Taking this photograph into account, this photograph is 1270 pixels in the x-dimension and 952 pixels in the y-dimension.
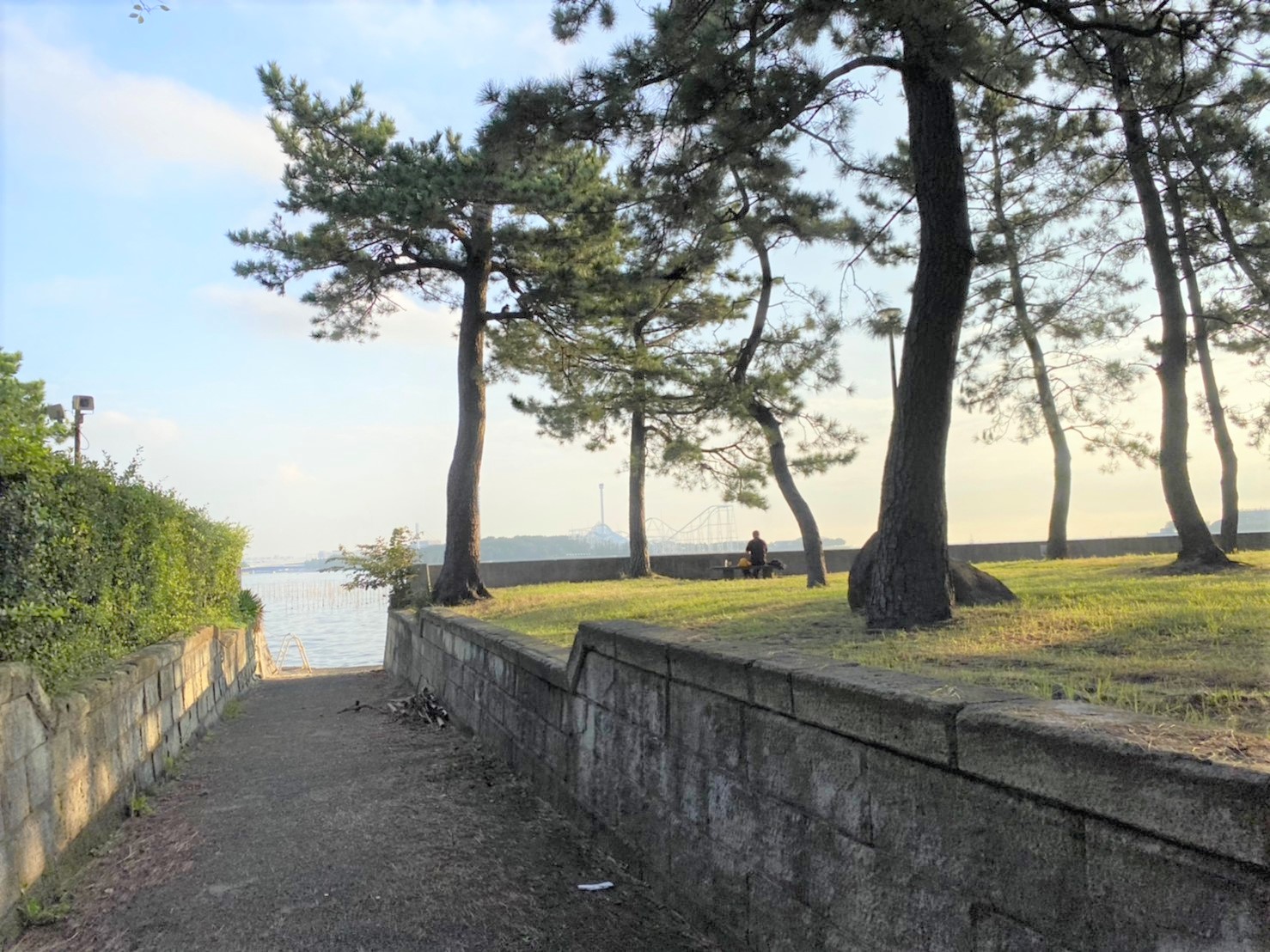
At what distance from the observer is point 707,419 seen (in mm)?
19141

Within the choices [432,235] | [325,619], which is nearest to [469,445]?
[432,235]

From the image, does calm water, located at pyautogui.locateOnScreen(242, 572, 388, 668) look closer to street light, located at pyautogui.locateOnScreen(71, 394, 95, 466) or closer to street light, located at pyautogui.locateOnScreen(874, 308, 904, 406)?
street light, located at pyautogui.locateOnScreen(71, 394, 95, 466)

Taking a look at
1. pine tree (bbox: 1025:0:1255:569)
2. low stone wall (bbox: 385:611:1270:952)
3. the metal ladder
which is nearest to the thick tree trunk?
the metal ladder

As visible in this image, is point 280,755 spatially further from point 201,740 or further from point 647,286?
point 647,286

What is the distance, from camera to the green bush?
4152 millimetres

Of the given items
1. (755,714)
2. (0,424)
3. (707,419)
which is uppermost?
(707,419)

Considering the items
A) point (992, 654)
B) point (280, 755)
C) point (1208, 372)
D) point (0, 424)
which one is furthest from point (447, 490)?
point (1208, 372)

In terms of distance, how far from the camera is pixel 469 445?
48.2 feet

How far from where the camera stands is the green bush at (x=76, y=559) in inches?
163

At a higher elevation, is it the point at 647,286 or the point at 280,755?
the point at 647,286

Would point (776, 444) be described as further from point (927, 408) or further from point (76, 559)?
point (76, 559)

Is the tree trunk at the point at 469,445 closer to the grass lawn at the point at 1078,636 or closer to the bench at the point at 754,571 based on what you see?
the grass lawn at the point at 1078,636

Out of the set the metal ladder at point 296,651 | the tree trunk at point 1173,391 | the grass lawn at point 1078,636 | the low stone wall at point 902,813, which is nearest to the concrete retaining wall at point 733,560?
the metal ladder at point 296,651

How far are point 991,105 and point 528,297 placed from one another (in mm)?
8344
